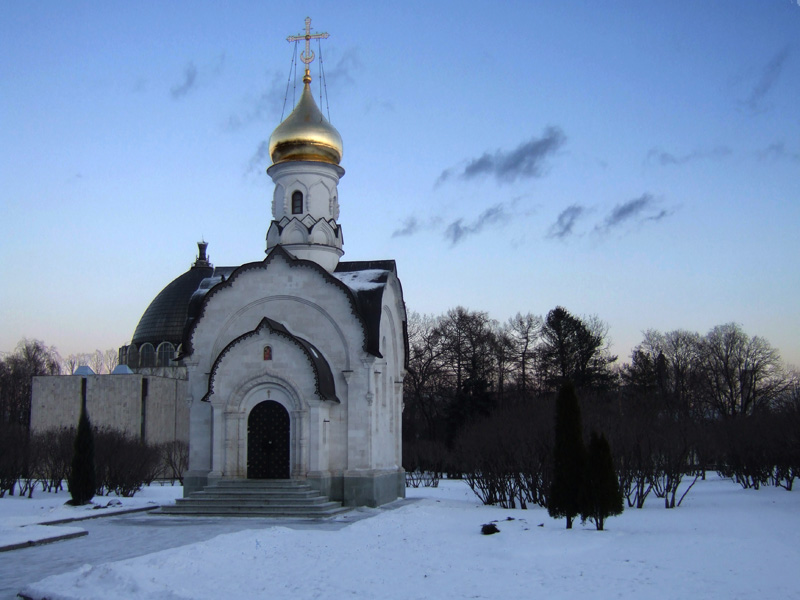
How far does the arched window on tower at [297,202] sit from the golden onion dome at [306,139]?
0.92 m

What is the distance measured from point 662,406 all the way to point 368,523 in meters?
15.1

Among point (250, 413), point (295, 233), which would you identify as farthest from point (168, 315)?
point (250, 413)

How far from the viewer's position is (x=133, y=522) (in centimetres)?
1584

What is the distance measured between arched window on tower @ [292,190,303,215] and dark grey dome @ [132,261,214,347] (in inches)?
870

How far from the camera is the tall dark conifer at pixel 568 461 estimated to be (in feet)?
43.5

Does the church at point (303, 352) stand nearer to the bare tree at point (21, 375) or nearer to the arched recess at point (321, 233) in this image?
the arched recess at point (321, 233)

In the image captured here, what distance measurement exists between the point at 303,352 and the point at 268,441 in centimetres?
211

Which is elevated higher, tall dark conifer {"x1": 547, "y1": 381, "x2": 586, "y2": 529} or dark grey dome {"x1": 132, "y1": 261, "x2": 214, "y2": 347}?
dark grey dome {"x1": 132, "y1": 261, "x2": 214, "y2": 347}

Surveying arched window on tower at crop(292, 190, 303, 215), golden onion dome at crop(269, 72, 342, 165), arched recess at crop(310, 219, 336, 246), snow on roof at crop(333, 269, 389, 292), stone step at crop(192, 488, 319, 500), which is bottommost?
stone step at crop(192, 488, 319, 500)

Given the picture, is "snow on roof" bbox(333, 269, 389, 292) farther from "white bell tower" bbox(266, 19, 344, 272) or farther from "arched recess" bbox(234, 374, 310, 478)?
"arched recess" bbox(234, 374, 310, 478)

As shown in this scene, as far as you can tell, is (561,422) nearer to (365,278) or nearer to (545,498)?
(545,498)

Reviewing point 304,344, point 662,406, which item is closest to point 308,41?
point 304,344

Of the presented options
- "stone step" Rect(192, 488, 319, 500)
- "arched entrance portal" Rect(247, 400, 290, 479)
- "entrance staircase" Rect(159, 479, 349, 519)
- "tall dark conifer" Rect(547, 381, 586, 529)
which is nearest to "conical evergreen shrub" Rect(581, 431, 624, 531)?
"tall dark conifer" Rect(547, 381, 586, 529)

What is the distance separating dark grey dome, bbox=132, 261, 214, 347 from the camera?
43.8 meters
